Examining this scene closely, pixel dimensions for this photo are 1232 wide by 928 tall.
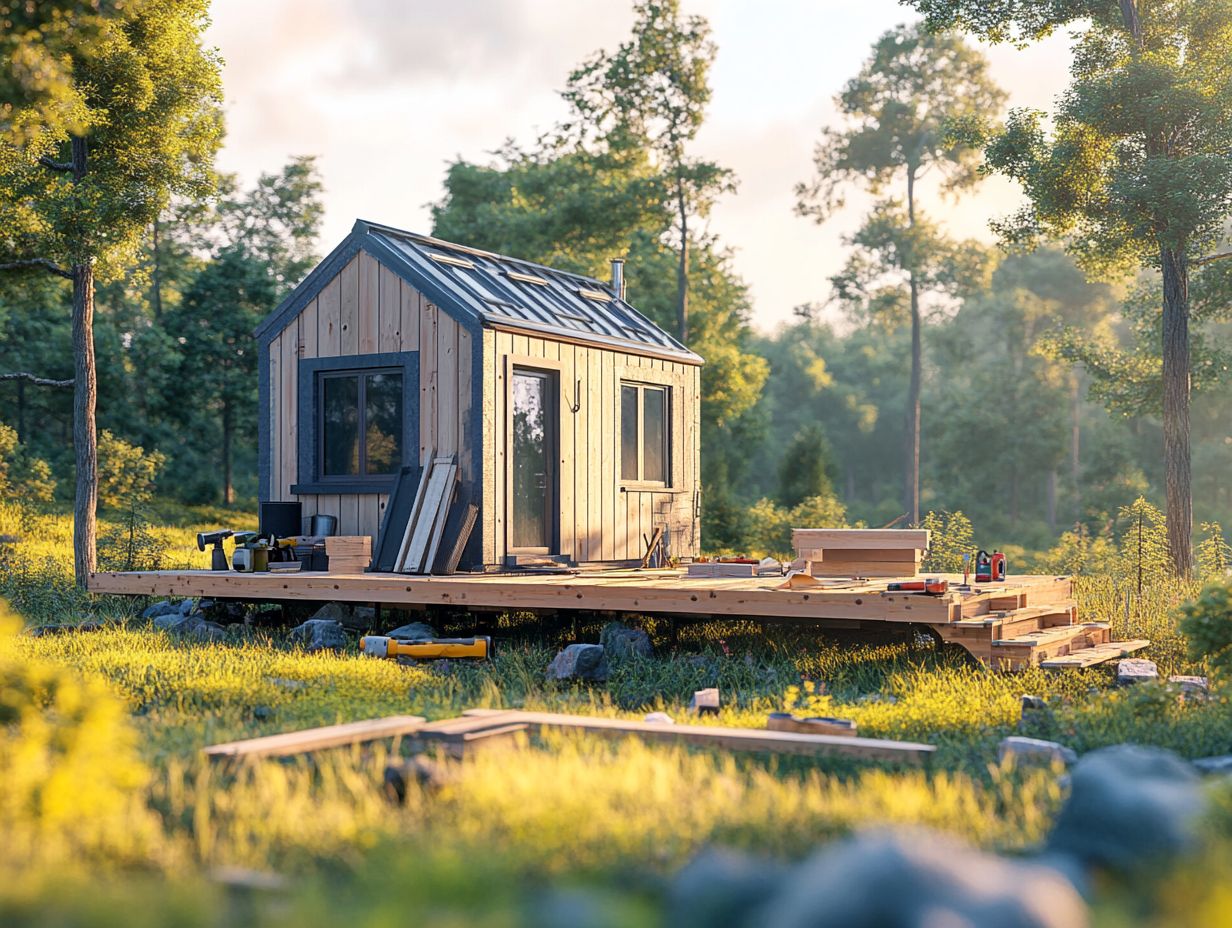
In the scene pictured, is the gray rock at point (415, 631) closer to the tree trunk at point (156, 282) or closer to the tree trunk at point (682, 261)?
the tree trunk at point (682, 261)

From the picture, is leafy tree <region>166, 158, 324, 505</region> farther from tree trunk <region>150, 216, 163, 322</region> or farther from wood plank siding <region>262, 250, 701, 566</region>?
wood plank siding <region>262, 250, 701, 566</region>

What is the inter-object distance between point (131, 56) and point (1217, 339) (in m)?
17.3

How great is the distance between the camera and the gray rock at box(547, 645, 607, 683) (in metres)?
9.67

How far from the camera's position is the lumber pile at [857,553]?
11508mm

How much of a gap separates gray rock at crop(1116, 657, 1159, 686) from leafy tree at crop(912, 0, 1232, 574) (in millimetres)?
7436

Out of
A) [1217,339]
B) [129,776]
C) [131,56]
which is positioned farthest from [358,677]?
[1217,339]

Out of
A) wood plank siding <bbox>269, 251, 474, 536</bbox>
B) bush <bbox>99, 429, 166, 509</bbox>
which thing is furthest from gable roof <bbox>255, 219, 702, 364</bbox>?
bush <bbox>99, 429, 166, 509</bbox>

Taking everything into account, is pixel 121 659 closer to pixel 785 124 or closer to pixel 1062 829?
pixel 1062 829

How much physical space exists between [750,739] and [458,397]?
21.8 ft

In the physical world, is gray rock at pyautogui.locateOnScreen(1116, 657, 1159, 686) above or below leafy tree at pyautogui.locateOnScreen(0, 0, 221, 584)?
below

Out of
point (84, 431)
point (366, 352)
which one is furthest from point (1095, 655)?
point (84, 431)

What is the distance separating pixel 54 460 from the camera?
28172 mm

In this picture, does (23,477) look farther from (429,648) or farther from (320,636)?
(429,648)

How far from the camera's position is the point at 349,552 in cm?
1248
